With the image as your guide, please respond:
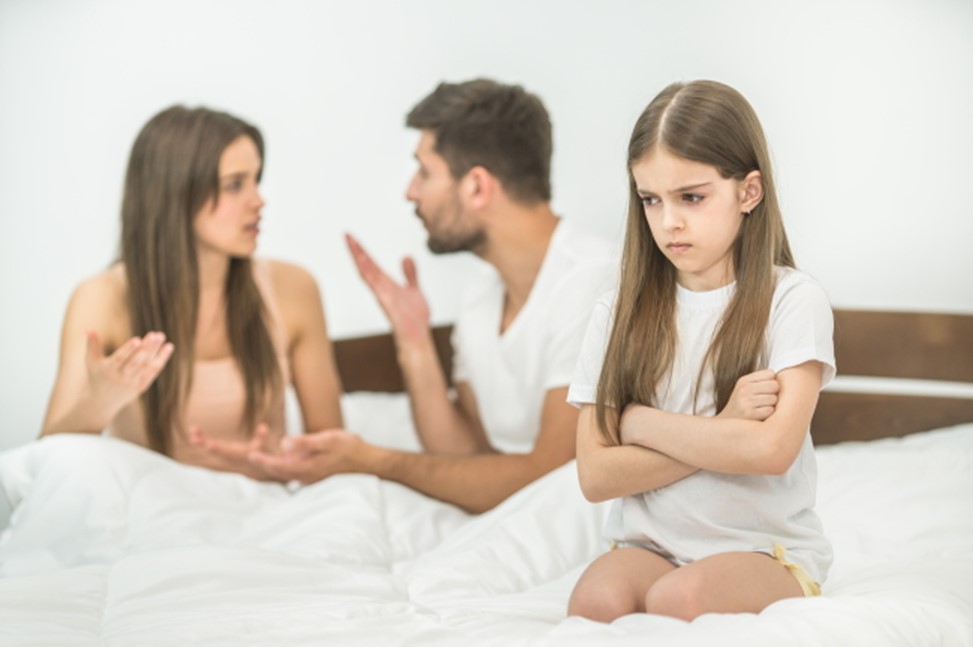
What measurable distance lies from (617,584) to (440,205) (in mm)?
1107

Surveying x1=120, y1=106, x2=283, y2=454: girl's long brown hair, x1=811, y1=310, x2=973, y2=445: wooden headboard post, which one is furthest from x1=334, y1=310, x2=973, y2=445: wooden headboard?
A: x1=120, y1=106, x2=283, y2=454: girl's long brown hair

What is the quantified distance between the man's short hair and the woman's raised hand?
2.03 ft

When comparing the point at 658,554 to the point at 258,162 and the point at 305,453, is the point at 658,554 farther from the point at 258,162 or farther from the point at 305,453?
the point at 258,162

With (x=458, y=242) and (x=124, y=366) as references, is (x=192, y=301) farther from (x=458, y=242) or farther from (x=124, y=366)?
(x=458, y=242)

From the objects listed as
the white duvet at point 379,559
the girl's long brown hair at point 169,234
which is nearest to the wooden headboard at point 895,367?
the white duvet at point 379,559

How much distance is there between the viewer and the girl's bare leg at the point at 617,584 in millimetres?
1287

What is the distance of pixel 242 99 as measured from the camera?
9.14 feet

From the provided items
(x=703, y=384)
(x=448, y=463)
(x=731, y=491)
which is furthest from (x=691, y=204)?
(x=448, y=463)

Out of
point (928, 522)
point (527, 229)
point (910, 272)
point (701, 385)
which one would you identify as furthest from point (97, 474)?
point (910, 272)

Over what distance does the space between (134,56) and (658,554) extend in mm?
1838

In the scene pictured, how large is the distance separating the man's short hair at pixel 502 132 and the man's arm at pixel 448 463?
Result: 41cm

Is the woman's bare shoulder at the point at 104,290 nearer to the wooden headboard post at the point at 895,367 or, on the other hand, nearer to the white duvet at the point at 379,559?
the white duvet at the point at 379,559

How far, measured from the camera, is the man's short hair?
223cm

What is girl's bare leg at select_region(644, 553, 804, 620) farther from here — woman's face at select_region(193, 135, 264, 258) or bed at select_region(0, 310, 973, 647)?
woman's face at select_region(193, 135, 264, 258)
